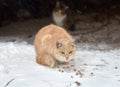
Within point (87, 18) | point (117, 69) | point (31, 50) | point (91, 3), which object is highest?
point (91, 3)

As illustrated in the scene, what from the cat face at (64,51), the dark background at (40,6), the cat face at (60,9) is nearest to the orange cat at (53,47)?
the cat face at (64,51)

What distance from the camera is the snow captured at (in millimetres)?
5629

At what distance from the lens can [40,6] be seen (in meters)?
12.8

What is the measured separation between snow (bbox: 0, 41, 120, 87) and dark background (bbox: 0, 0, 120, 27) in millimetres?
5164

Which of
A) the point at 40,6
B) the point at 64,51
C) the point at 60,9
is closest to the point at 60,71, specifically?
the point at 64,51

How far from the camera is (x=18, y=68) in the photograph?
6336 millimetres

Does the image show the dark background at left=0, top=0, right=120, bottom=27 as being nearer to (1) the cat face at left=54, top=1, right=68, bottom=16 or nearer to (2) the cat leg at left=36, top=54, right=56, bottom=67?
(1) the cat face at left=54, top=1, right=68, bottom=16

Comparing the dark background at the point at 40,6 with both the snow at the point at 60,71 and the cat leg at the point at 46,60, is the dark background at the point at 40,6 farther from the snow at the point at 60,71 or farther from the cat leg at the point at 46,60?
the cat leg at the point at 46,60

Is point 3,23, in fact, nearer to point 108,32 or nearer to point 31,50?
point 108,32

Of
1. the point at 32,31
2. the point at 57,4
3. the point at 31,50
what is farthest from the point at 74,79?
the point at 57,4

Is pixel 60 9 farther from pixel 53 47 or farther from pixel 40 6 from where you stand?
pixel 53 47

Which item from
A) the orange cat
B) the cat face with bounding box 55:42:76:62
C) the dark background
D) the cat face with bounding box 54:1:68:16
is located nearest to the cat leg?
the orange cat

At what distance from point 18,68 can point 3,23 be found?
6.06 m

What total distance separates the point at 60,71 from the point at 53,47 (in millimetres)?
412
